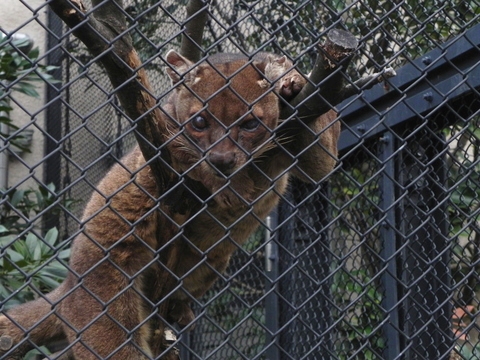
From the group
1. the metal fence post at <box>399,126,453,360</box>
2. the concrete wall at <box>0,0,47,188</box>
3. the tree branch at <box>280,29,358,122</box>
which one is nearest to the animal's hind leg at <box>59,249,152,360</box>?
the tree branch at <box>280,29,358,122</box>

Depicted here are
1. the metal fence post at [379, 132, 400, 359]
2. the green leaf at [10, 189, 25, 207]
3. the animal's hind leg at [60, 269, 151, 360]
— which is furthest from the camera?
the green leaf at [10, 189, 25, 207]

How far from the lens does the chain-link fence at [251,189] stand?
257 centimetres

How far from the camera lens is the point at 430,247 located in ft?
14.0

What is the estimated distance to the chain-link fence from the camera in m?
2.57

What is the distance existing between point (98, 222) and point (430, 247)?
2.08 m

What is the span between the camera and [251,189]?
3.45 meters

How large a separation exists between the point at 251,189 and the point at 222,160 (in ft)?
1.18

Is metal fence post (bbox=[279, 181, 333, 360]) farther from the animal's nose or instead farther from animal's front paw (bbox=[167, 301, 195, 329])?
the animal's nose

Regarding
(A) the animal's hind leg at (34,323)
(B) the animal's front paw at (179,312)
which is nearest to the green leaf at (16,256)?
(A) the animal's hind leg at (34,323)

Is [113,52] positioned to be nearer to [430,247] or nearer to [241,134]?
[241,134]

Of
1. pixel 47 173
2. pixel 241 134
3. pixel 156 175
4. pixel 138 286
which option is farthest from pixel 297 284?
pixel 47 173

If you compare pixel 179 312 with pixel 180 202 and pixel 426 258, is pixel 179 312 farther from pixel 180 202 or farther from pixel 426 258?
pixel 426 258

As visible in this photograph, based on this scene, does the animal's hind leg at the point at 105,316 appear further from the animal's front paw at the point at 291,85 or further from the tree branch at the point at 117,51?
the animal's front paw at the point at 291,85

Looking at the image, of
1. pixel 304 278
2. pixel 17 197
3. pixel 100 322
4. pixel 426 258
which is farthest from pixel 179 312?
pixel 17 197
